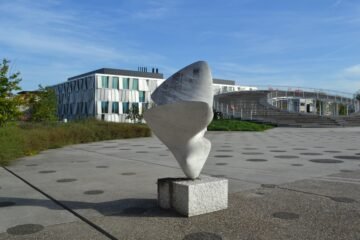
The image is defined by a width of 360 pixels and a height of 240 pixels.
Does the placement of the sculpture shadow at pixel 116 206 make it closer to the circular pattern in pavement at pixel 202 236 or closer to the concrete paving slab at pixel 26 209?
the concrete paving slab at pixel 26 209

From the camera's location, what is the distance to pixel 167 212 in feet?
16.3

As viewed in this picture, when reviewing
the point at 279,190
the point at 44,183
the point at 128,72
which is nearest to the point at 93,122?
the point at 44,183

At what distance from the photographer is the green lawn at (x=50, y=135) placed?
10.9m

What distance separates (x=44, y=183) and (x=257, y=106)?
4842 centimetres

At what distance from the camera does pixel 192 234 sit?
4.05 meters

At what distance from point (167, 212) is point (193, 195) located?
516mm

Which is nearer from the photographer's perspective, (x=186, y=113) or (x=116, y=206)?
(x=186, y=113)

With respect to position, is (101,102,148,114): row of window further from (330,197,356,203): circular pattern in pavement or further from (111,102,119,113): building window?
(330,197,356,203): circular pattern in pavement

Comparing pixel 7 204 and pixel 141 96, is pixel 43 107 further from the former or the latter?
pixel 141 96

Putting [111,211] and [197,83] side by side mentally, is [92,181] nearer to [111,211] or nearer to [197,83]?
[111,211]

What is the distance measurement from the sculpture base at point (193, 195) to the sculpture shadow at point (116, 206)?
0.49 feet

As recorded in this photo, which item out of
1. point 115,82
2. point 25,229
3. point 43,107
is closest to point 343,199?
point 25,229

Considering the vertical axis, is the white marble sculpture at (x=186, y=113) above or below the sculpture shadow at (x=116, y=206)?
above

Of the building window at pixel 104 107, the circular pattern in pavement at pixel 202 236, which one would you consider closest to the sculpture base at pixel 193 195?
the circular pattern in pavement at pixel 202 236
